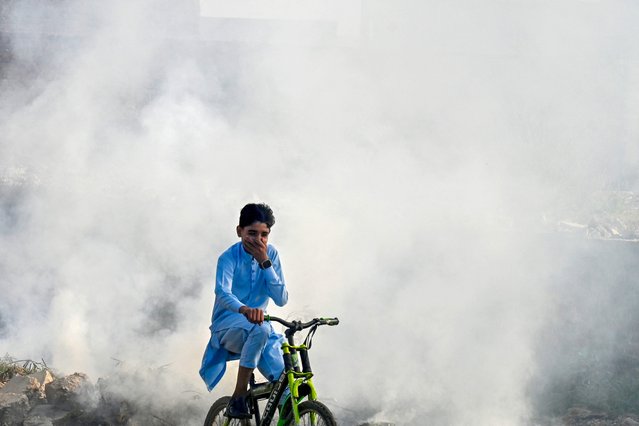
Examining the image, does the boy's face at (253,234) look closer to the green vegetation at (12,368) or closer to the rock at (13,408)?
the rock at (13,408)

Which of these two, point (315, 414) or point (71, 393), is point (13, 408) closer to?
point (71, 393)

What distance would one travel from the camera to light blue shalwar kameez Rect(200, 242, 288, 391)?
4465 mm

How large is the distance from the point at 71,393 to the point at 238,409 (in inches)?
85.9

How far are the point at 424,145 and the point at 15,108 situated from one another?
17.6ft

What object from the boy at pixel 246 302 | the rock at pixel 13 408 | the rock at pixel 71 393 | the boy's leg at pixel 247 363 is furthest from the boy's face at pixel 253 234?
the rock at pixel 13 408

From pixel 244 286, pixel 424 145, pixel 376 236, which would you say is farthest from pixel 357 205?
pixel 244 286

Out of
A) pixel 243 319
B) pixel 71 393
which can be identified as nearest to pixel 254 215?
pixel 243 319

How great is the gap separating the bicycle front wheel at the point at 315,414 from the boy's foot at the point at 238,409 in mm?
337

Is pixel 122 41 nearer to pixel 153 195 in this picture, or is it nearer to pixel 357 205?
pixel 153 195

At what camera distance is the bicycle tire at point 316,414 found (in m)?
4.08

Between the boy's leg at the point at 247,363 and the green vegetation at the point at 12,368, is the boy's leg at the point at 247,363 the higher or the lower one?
the lower one

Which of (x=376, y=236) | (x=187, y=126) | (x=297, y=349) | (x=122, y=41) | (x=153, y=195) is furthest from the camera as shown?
(x=122, y=41)

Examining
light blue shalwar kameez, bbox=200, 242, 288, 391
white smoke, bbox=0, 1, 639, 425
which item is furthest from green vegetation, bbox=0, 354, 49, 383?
light blue shalwar kameez, bbox=200, 242, 288, 391

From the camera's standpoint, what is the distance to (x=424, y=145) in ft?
34.2
